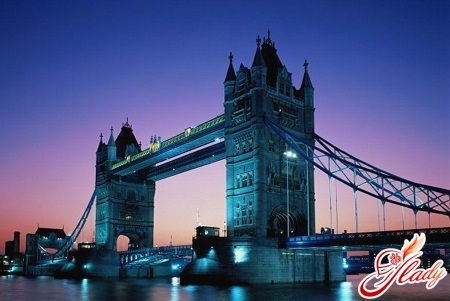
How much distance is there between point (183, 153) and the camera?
90.4 m

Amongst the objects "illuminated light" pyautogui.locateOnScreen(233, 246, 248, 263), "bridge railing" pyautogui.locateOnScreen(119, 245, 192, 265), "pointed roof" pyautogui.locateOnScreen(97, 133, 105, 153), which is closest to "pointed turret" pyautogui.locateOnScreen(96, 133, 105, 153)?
"pointed roof" pyautogui.locateOnScreen(97, 133, 105, 153)

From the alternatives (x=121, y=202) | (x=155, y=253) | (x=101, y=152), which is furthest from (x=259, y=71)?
(x=101, y=152)

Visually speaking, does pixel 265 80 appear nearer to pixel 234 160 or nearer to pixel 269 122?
pixel 269 122

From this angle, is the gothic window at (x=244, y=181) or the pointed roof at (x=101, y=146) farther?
the pointed roof at (x=101, y=146)

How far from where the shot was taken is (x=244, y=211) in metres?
68.9

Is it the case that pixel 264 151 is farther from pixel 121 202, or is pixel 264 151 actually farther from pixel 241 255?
pixel 121 202

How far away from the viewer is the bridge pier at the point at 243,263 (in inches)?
2395

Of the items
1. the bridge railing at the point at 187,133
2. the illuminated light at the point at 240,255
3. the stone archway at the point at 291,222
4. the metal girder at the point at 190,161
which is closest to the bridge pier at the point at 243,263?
the illuminated light at the point at 240,255

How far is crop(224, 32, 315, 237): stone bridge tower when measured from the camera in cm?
6775

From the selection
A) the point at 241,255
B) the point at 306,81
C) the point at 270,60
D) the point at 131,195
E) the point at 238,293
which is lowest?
the point at 238,293

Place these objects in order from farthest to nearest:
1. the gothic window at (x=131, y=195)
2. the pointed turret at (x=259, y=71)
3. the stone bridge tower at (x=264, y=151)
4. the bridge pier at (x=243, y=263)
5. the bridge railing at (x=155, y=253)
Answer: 1. the gothic window at (x=131, y=195)
2. the bridge railing at (x=155, y=253)
3. the pointed turret at (x=259, y=71)
4. the stone bridge tower at (x=264, y=151)
5. the bridge pier at (x=243, y=263)

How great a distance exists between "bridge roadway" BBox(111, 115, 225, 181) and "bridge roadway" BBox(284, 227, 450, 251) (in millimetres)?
21850

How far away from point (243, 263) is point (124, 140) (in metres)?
56.5

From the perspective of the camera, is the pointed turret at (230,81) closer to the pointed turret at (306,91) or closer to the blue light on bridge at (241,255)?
the pointed turret at (306,91)
